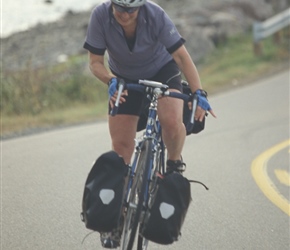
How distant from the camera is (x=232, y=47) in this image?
66.8 ft

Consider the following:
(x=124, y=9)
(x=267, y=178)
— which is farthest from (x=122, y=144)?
(x=267, y=178)

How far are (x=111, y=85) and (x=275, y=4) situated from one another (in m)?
22.7

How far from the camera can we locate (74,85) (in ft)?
51.6

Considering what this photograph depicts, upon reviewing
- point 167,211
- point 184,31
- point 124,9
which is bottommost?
point 184,31

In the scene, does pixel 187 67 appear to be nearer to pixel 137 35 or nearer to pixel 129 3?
pixel 137 35

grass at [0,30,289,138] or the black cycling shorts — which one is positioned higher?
the black cycling shorts

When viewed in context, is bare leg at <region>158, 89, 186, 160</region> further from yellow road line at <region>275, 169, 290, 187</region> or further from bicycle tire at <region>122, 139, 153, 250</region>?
yellow road line at <region>275, 169, 290, 187</region>

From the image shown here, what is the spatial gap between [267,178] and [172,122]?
3.55m

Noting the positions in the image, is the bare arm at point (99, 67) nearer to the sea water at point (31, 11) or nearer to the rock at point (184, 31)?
the rock at point (184, 31)

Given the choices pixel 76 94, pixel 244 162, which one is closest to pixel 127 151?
pixel 244 162

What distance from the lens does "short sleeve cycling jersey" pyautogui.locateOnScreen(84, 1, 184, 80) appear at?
5133 mm

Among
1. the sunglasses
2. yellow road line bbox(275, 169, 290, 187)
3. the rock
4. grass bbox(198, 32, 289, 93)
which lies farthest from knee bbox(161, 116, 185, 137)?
the rock

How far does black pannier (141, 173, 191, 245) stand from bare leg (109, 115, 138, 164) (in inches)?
32.9

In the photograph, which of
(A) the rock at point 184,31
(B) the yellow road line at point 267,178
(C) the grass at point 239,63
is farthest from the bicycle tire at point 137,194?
(A) the rock at point 184,31
